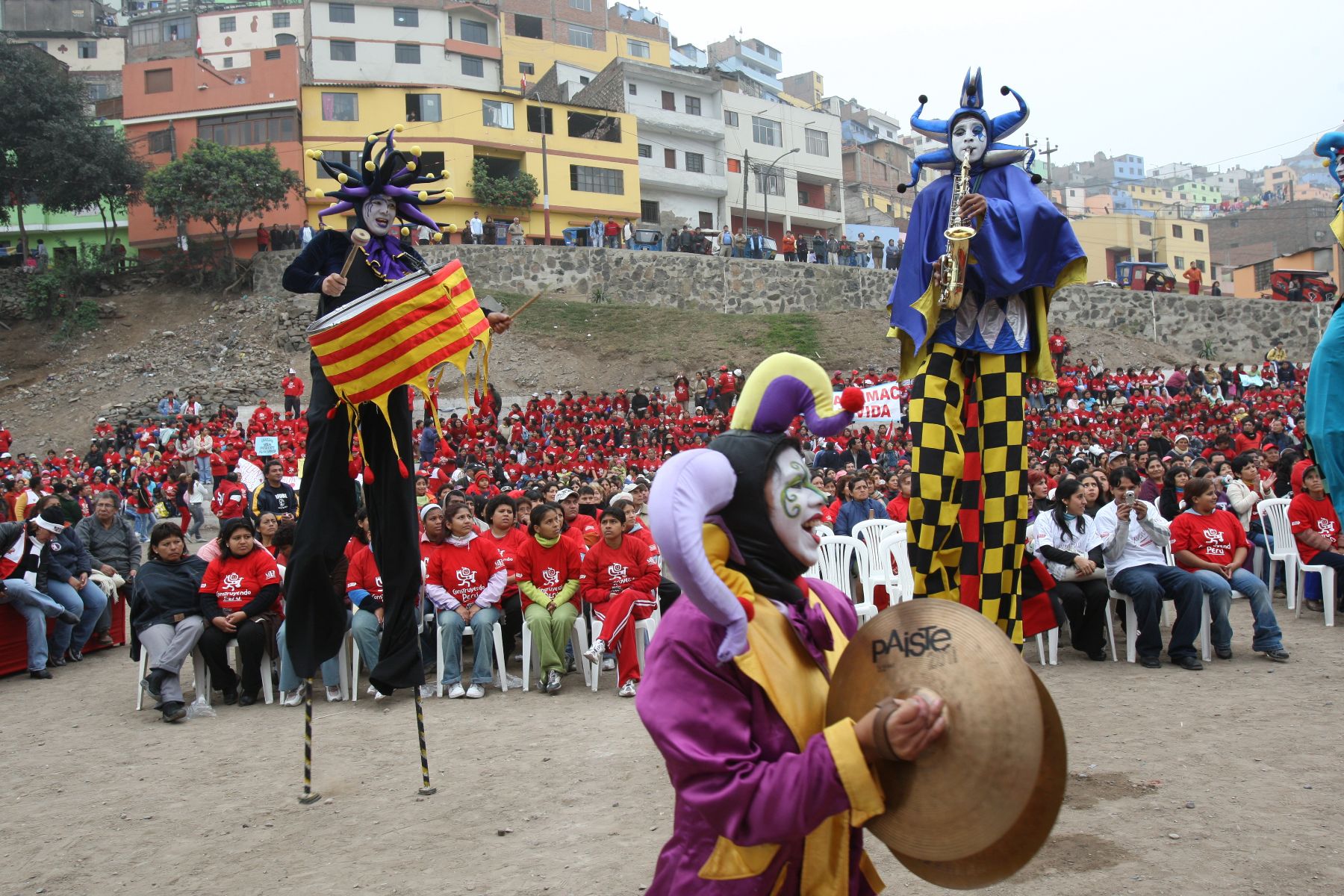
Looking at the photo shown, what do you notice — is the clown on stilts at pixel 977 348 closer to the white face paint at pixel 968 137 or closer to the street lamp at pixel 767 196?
the white face paint at pixel 968 137

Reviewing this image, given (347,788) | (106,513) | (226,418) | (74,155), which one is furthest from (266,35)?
(347,788)

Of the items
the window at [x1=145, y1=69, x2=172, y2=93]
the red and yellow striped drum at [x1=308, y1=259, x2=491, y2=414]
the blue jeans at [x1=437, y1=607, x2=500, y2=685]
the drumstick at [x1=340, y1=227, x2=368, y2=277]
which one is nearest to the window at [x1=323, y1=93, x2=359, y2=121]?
the window at [x1=145, y1=69, x2=172, y2=93]

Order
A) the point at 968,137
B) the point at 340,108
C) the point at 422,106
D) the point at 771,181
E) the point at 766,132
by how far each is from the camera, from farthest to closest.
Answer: the point at 766,132, the point at 771,181, the point at 422,106, the point at 340,108, the point at 968,137

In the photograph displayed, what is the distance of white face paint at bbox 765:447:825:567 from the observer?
8.12 ft

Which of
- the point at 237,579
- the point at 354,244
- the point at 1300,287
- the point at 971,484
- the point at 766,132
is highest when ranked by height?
the point at 766,132

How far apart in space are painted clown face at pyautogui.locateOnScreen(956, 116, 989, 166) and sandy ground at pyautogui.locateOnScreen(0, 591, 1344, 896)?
2712 mm

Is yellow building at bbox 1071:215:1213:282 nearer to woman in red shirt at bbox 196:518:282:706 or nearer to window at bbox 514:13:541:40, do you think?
window at bbox 514:13:541:40

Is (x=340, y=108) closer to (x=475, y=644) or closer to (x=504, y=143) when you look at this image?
(x=504, y=143)

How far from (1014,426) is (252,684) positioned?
6.20 metres

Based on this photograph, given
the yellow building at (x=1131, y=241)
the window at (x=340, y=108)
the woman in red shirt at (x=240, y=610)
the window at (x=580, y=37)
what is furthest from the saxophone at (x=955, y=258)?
the yellow building at (x=1131, y=241)

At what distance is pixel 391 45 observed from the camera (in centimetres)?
4750

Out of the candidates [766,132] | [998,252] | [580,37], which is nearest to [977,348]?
[998,252]

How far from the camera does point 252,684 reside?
323 inches

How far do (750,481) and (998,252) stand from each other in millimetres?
2419
